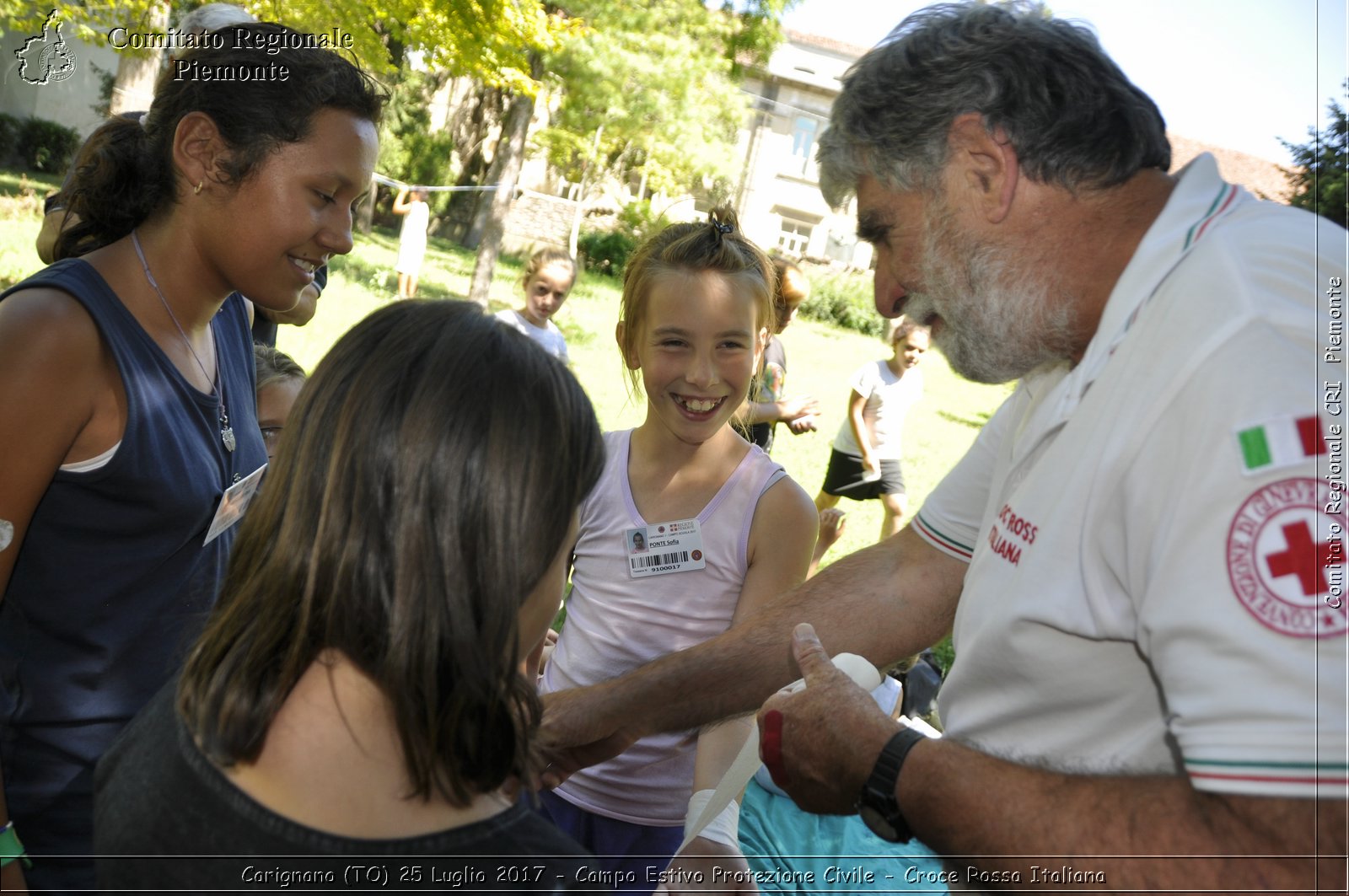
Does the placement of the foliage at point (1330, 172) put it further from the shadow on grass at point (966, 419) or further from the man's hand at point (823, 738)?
the man's hand at point (823, 738)

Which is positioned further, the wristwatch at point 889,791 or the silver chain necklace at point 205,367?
the silver chain necklace at point 205,367

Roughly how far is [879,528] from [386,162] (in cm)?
2387

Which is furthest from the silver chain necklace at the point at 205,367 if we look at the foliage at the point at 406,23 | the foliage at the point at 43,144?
the foliage at the point at 43,144

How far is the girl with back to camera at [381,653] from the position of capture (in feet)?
3.58

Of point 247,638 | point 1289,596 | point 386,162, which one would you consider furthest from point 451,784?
point 386,162

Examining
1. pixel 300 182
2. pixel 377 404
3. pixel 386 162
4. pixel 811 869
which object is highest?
pixel 386 162

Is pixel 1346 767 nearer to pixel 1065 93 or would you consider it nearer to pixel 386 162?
pixel 1065 93

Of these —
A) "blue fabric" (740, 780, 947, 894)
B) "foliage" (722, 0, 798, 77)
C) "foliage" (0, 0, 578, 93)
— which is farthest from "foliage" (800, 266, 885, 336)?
"blue fabric" (740, 780, 947, 894)

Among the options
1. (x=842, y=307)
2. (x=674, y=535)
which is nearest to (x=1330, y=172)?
(x=674, y=535)

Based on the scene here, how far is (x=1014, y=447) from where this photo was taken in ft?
5.57

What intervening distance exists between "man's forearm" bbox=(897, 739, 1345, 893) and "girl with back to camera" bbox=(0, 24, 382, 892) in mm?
1360

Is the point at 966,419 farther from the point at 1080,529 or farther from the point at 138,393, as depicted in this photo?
the point at 138,393

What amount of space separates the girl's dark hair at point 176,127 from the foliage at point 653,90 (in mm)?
14504

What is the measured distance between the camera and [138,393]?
66.4 inches
